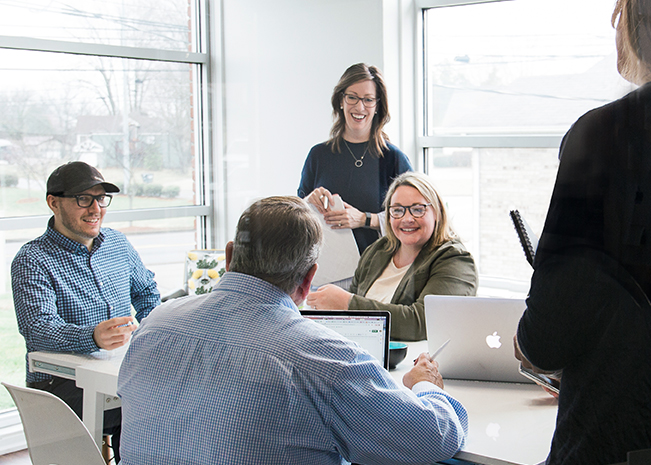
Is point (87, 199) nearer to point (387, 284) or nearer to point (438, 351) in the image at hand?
point (387, 284)

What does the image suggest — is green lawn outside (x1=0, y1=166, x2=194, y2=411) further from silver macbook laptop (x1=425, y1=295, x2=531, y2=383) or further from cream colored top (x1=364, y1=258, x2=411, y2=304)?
silver macbook laptop (x1=425, y1=295, x2=531, y2=383)

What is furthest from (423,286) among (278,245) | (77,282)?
(77,282)

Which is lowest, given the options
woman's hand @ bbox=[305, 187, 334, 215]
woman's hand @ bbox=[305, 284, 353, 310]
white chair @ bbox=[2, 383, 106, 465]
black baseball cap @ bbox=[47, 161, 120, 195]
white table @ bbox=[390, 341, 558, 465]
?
white chair @ bbox=[2, 383, 106, 465]

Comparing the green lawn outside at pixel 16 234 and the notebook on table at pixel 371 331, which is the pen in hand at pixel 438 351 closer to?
the notebook on table at pixel 371 331

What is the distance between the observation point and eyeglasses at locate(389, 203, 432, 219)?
2135mm

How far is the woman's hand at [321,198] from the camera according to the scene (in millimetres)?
2381

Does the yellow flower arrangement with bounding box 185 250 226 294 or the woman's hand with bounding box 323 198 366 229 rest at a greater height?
the woman's hand with bounding box 323 198 366 229

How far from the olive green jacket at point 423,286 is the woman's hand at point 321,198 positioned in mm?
441

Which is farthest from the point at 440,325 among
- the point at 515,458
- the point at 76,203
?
the point at 76,203

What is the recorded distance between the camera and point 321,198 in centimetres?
242

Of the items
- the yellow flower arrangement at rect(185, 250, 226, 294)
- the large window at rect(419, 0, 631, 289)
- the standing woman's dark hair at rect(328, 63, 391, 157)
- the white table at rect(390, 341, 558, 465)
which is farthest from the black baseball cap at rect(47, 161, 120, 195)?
the white table at rect(390, 341, 558, 465)

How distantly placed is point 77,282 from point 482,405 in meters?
1.44

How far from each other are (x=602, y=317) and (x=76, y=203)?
1927 millimetres

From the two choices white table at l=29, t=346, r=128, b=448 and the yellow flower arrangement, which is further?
the yellow flower arrangement
